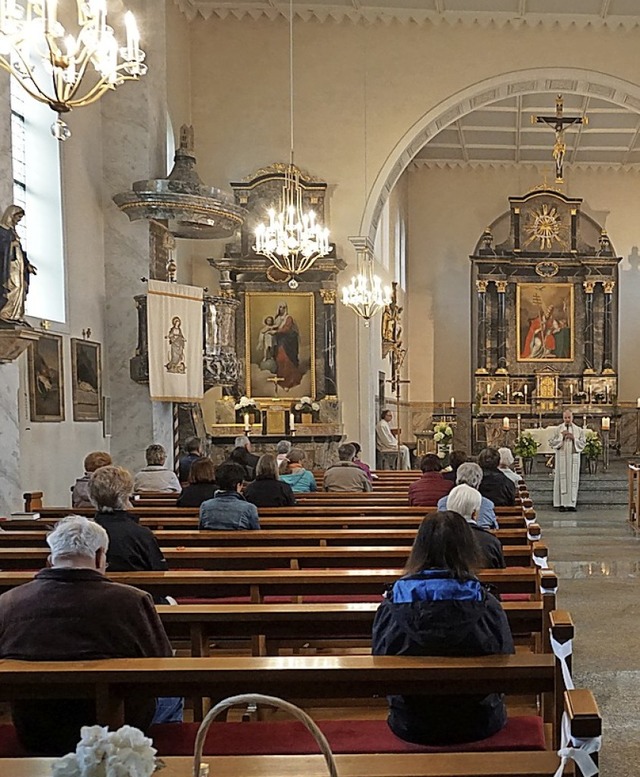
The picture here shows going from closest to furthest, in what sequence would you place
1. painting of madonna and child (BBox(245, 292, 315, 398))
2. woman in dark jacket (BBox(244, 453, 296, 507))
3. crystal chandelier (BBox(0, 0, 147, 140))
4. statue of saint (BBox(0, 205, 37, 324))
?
crystal chandelier (BBox(0, 0, 147, 140)), statue of saint (BBox(0, 205, 37, 324)), woman in dark jacket (BBox(244, 453, 296, 507)), painting of madonna and child (BBox(245, 292, 315, 398))

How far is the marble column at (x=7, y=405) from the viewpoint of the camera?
658cm

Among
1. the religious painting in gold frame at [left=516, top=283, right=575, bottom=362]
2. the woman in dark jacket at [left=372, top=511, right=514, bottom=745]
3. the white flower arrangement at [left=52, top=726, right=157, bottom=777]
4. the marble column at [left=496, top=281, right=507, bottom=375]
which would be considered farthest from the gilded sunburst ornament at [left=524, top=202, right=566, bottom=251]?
the white flower arrangement at [left=52, top=726, right=157, bottom=777]

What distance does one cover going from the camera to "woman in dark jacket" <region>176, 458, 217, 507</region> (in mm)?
6457

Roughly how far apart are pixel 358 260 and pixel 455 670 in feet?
37.8

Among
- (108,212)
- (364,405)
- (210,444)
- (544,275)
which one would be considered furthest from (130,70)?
(544,275)

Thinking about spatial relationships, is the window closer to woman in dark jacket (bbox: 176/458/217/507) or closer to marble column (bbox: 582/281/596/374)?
woman in dark jacket (bbox: 176/458/217/507)

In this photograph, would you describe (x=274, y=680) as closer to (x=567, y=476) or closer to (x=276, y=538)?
(x=276, y=538)

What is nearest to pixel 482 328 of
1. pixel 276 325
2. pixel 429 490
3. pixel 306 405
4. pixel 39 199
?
pixel 276 325

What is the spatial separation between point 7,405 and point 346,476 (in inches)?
134

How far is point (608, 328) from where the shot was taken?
20.0 m

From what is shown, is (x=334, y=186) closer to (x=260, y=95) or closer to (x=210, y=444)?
(x=260, y=95)

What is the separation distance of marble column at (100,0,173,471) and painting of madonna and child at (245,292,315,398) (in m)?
3.61

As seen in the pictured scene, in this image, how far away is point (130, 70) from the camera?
5.22 meters

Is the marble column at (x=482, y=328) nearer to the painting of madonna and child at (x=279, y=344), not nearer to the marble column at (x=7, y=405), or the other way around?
the painting of madonna and child at (x=279, y=344)
